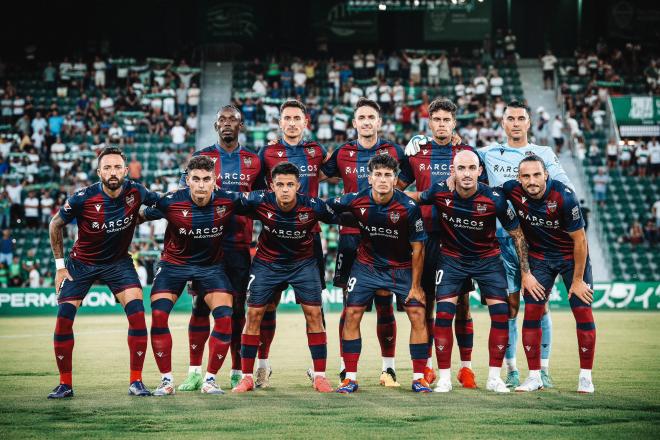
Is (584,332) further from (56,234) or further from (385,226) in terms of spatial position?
(56,234)

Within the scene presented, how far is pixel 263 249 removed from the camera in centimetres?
936

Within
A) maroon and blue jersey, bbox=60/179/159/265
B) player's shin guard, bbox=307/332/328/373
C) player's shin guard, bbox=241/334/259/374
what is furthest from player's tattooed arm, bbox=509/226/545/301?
maroon and blue jersey, bbox=60/179/159/265

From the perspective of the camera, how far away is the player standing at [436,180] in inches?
375

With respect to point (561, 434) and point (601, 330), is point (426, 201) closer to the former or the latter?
point (561, 434)

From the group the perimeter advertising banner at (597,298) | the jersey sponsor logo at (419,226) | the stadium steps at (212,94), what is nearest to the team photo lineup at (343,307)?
the jersey sponsor logo at (419,226)

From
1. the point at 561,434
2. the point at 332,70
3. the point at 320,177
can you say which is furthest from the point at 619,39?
the point at 561,434

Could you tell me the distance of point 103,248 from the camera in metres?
9.00

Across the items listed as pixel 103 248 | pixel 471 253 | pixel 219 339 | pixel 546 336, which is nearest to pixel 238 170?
pixel 103 248

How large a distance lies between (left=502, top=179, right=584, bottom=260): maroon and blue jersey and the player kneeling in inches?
72.0

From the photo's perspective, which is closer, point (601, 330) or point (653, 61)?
point (601, 330)

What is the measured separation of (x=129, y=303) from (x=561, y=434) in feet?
14.2

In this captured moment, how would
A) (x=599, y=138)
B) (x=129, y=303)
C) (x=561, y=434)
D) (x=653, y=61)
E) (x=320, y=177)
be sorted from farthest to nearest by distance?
(x=653, y=61)
(x=599, y=138)
(x=320, y=177)
(x=129, y=303)
(x=561, y=434)

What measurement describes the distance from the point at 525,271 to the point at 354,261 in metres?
1.71

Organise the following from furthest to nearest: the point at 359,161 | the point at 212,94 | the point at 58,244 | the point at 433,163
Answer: the point at 212,94, the point at 359,161, the point at 433,163, the point at 58,244
